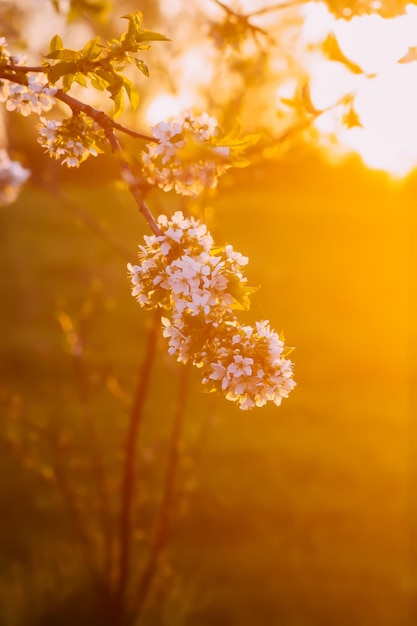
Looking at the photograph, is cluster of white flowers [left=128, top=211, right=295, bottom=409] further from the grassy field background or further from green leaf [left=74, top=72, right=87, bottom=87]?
green leaf [left=74, top=72, right=87, bottom=87]

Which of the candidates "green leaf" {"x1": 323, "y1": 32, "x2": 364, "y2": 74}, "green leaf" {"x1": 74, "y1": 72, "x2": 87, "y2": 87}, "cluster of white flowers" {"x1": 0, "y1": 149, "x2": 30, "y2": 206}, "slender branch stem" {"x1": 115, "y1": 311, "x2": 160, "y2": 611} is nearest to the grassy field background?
"slender branch stem" {"x1": 115, "y1": 311, "x2": 160, "y2": 611}

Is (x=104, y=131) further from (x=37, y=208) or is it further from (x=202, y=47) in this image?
(x=37, y=208)

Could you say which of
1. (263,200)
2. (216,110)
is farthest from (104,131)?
(263,200)

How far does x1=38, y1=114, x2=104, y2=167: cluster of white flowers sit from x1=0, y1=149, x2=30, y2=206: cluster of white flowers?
1576mm

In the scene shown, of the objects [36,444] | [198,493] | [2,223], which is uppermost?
[2,223]

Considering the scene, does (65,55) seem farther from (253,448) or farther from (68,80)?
(253,448)

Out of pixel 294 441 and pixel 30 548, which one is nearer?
pixel 30 548

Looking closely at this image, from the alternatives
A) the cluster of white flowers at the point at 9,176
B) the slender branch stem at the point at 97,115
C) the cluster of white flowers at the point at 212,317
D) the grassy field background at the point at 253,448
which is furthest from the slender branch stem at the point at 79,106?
the cluster of white flowers at the point at 9,176

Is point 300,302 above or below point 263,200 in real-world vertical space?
below

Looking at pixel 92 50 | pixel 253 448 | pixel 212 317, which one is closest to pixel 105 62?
pixel 92 50

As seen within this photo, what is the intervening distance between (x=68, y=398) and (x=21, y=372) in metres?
1.37

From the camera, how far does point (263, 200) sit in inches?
959

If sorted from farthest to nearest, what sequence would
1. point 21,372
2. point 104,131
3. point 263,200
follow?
point 263,200 → point 21,372 → point 104,131

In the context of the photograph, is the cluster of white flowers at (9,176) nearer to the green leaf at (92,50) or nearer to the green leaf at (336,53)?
the green leaf at (336,53)
